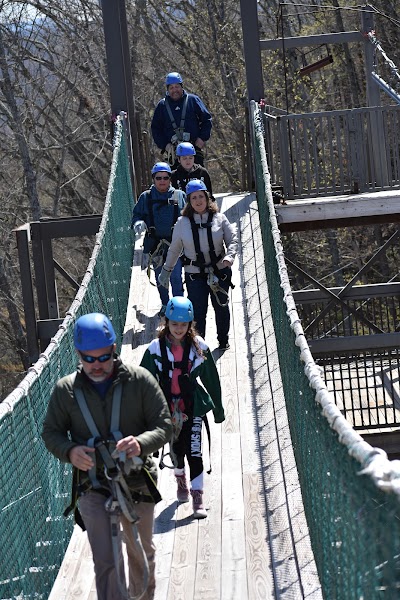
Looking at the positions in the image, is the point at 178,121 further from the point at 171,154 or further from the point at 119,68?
the point at 119,68

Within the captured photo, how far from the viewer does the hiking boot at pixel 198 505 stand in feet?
23.2

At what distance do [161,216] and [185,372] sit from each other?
409 centimetres

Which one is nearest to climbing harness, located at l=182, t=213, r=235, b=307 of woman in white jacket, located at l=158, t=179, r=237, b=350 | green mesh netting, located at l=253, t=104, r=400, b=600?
woman in white jacket, located at l=158, t=179, r=237, b=350

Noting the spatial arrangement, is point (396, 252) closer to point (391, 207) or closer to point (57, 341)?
point (391, 207)

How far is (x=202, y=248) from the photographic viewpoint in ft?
31.1

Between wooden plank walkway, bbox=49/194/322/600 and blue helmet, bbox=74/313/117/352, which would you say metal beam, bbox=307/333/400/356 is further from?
blue helmet, bbox=74/313/117/352

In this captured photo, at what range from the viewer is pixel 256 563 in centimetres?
647

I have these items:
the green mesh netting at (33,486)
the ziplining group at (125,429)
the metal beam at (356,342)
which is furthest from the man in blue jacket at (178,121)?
the ziplining group at (125,429)

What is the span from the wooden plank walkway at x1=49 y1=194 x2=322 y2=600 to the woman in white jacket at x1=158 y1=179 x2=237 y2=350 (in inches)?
25.6

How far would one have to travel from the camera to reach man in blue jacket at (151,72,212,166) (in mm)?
12914

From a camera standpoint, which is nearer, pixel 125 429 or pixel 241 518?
pixel 125 429

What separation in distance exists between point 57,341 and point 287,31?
27578mm

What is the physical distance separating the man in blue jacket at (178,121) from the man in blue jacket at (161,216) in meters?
2.31

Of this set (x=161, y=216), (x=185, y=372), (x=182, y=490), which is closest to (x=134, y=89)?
(x=161, y=216)
